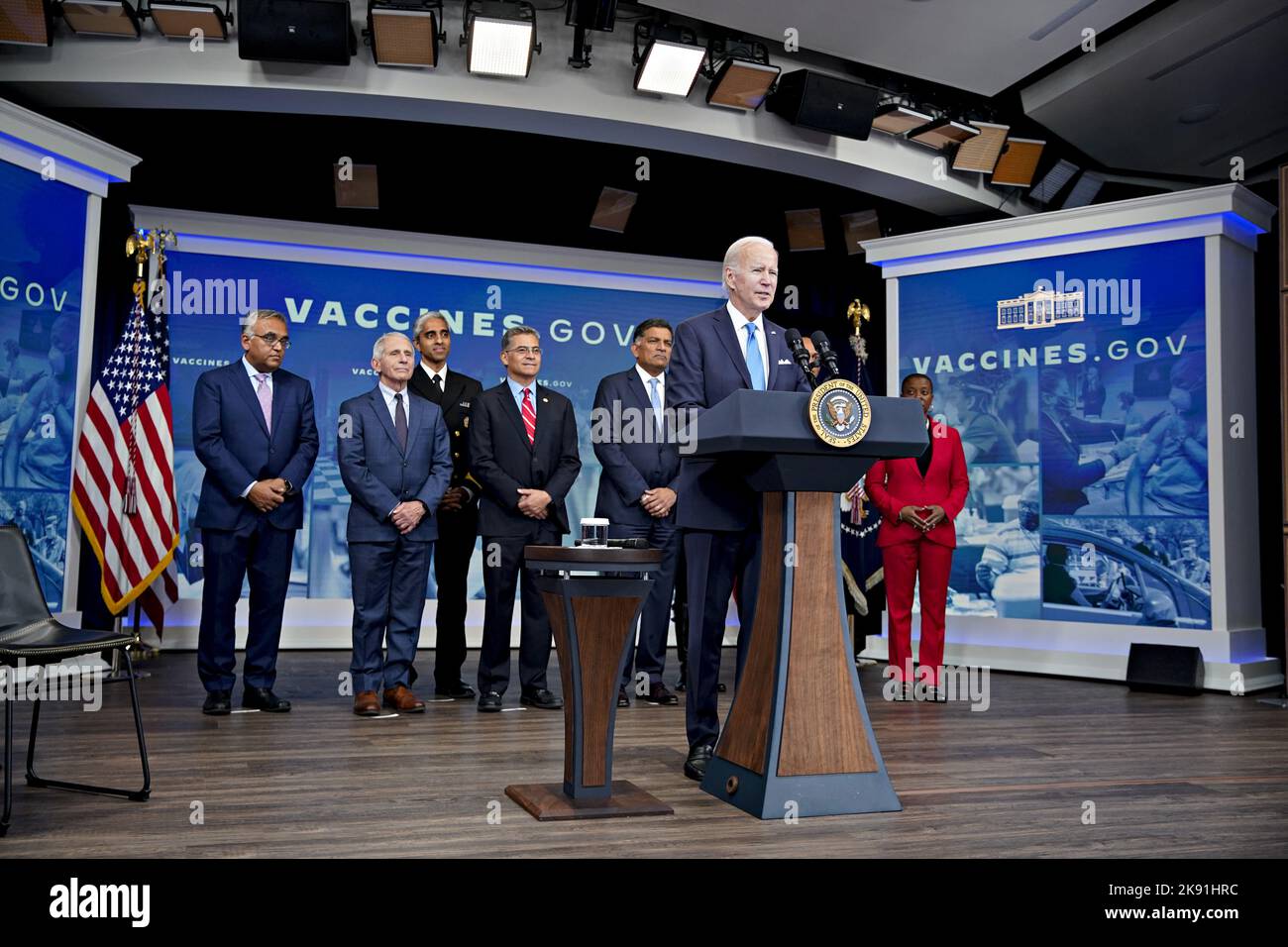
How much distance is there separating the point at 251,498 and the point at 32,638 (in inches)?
57.1

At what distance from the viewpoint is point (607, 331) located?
8.38m

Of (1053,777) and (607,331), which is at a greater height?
(607,331)

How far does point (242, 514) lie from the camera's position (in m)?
4.33

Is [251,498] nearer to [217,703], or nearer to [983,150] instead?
[217,703]

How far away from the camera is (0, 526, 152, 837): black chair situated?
2639mm

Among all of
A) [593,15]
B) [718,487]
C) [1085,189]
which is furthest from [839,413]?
[1085,189]

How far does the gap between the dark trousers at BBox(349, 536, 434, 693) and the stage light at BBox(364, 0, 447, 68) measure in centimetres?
287

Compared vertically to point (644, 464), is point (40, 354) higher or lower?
higher

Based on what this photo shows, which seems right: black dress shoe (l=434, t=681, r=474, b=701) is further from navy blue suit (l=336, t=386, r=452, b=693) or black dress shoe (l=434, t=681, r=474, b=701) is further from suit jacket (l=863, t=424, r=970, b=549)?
suit jacket (l=863, t=424, r=970, b=549)

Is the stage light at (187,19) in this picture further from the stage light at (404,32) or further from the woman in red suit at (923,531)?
the woman in red suit at (923,531)
